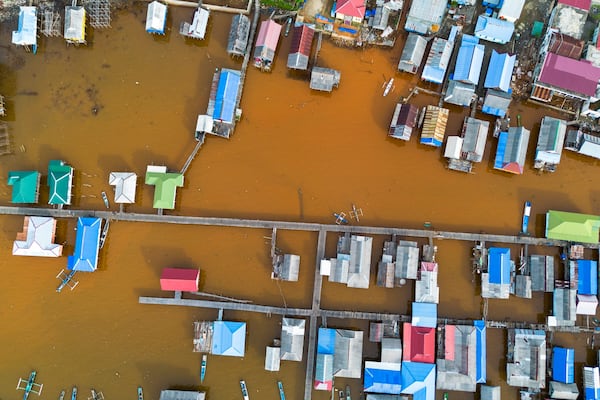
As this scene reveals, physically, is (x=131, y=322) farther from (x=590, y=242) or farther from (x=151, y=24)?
(x=590, y=242)

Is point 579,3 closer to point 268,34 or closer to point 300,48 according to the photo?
point 300,48

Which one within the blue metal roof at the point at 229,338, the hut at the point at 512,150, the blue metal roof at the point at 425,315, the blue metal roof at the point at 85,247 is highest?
the hut at the point at 512,150

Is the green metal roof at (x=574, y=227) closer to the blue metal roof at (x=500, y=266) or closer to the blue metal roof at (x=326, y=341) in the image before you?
the blue metal roof at (x=500, y=266)

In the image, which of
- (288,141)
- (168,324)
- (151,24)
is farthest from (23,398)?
(151,24)

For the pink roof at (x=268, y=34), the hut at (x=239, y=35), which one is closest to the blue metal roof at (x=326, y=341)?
the pink roof at (x=268, y=34)

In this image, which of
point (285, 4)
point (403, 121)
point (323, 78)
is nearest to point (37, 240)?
point (323, 78)

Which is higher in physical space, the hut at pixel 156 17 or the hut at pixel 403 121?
the hut at pixel 156 17
